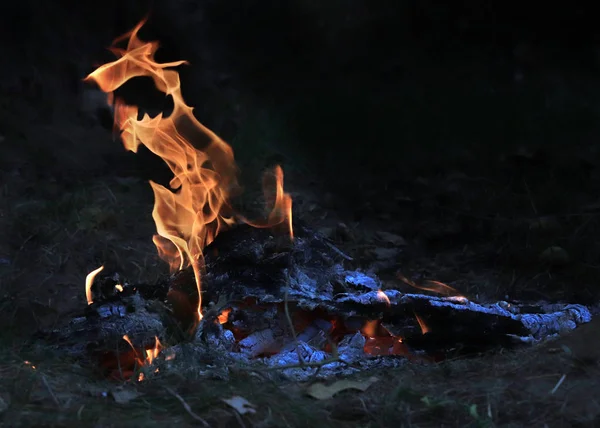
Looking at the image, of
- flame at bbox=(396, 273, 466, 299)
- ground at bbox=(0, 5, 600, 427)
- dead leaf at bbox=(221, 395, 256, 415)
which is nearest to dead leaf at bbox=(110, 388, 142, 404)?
ground at bbox=(0, 5, 600, 427)

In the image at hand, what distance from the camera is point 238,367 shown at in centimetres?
234

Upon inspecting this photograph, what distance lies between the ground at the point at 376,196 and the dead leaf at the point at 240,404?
140 mm

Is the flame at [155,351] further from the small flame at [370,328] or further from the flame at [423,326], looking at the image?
the flame at [423,326]

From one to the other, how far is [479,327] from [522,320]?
0.69 ft

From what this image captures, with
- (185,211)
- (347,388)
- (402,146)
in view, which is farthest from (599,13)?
(347,388)

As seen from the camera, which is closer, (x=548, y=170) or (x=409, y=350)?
(x=409, y=350)

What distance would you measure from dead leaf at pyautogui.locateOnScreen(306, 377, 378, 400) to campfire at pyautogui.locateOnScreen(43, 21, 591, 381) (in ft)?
0.77

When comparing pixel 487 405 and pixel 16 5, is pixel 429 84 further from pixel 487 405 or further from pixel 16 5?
pixel 487 405

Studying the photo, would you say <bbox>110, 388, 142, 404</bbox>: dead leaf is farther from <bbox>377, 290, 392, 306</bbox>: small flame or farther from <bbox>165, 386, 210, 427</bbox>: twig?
<bbox>377, 290, 392, 306</bbox>: small flame

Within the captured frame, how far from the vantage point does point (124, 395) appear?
2025 millimetres

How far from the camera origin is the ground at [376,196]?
2.25 m

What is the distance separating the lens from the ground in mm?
2254

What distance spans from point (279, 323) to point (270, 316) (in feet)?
0.17

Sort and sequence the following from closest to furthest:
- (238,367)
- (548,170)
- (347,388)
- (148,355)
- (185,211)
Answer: (347,388)
(238,367)
(148,355)
(185,211)
(548,170)
